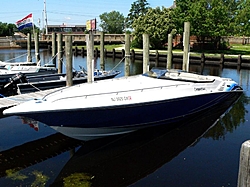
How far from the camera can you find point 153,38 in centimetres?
4388

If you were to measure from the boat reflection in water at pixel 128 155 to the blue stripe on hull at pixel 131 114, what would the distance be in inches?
17.2

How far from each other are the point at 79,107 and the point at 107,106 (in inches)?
31.0

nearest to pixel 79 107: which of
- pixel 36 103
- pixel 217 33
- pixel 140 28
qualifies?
pixel 36 103

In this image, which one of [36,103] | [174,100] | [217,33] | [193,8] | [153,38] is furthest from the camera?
[153,38]

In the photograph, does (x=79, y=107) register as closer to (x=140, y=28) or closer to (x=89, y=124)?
(x=89, y=124)

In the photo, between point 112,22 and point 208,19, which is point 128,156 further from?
point 112,22

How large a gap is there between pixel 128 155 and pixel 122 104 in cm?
144

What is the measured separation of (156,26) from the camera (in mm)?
43750

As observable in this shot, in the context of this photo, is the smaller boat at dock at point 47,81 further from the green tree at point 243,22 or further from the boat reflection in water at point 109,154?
the green tree at point 243,22

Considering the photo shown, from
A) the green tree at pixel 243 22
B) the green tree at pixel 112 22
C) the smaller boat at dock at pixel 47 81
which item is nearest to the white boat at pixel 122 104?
the smaller boat at dock at pixel 47 81

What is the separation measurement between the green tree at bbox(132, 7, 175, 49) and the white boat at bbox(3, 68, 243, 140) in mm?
33096

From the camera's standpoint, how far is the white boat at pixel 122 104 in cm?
808

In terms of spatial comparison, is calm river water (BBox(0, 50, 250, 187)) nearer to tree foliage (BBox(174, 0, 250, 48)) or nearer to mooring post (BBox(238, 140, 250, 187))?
mooring post (BBox(238, 140, 250, 187))

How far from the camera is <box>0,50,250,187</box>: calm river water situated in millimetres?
6855
